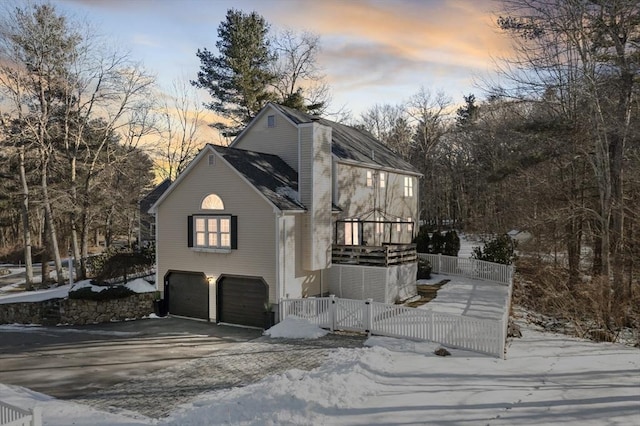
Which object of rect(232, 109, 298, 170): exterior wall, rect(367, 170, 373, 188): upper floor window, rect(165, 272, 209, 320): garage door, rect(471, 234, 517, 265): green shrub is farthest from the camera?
rect(471, 234, 517, 265): green shrub

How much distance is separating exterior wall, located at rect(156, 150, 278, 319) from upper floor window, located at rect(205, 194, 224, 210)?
6.2 inches

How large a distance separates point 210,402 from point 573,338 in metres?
A: 12.8

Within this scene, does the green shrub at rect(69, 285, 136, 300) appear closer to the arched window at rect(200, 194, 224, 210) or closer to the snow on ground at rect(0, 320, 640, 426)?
the arched window at rect(200, 194, 224, 210)

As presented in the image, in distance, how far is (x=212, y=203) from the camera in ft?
63.6

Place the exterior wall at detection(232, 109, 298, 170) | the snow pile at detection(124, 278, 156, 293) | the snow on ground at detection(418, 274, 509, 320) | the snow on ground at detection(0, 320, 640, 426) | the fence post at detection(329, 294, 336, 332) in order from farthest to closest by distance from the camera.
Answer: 1. the snow pile at detection(124, 278, 156, 293)
2. the exterior wall at detection(232, 109, 298, 170)
3. the snow on ground at detection(418, 274, 509, 320)
4. the fence post at detection(329, 294, 336, 332)
5. the snow on ground at detection(0, 320, 640, 426)

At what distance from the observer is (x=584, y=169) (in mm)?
23406

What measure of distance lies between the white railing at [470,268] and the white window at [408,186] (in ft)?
14.2

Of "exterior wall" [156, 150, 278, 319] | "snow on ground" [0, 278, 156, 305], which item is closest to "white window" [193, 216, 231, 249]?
"exterior wall" [156, 150, 278, 319]

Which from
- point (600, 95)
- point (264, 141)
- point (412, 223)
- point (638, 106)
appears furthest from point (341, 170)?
point (638, 106)

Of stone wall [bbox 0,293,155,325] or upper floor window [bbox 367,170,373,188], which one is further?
upper floor window [bbox 367,170,373,188]

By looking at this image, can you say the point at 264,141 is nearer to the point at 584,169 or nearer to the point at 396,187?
the point at 396,187

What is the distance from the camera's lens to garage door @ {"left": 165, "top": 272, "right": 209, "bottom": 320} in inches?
785

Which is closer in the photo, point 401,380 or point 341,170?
point 401,380

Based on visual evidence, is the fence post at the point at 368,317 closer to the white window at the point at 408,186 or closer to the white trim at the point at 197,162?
the white trim at the point at 197,162
